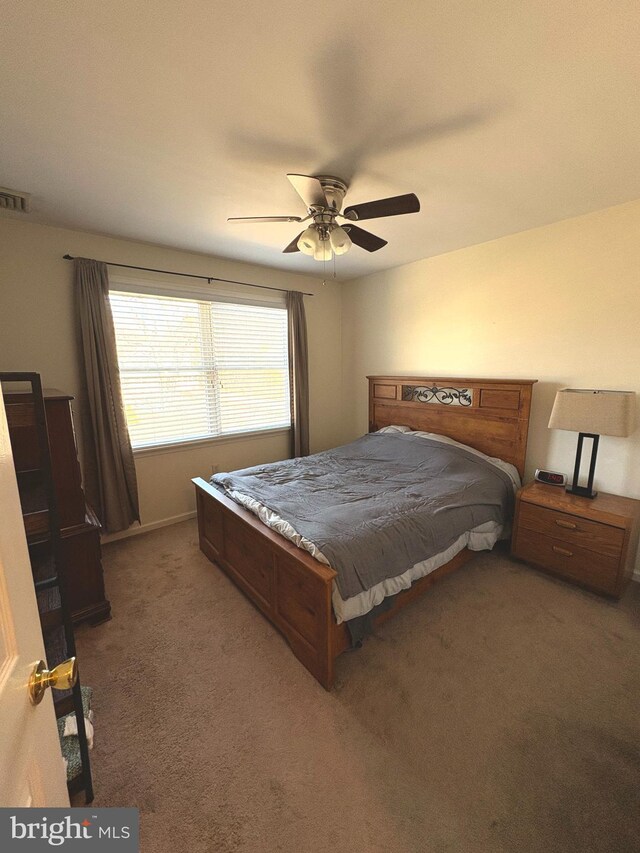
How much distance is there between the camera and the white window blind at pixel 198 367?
308cm

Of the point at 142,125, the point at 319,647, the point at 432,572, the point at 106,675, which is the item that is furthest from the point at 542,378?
the point at 106,675

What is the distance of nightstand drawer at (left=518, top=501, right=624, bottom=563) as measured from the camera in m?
2.16

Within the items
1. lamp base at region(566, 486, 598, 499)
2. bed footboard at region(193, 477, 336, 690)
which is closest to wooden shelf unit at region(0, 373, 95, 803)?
bed footboard at region(193, 477, 336, 690)

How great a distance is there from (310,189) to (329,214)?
206 millimetres

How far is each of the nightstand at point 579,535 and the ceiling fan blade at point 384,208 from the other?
2.07 metres

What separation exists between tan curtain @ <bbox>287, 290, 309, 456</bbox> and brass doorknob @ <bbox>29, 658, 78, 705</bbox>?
3.47m

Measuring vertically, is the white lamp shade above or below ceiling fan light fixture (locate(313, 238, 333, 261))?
below

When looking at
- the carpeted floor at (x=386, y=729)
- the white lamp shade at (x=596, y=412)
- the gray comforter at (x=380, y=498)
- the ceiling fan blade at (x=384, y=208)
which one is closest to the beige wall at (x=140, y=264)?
the gray comforter at (x=380, y=498)

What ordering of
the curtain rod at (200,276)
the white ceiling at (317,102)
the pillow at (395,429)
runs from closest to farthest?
the white ceiling at (317,102) < the curtain rod at (200,276) < the pillow at (395,429)

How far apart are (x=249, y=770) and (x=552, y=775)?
3.79ft

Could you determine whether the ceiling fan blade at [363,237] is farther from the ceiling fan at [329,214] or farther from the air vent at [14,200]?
the air vent at [14,200]

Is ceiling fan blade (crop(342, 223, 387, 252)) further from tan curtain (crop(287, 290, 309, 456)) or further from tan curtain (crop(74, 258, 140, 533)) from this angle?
tan curtain (crop(74, 258, 140, 533))

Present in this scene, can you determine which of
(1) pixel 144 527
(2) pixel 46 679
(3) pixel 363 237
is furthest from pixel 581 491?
(1) pixel 144 527

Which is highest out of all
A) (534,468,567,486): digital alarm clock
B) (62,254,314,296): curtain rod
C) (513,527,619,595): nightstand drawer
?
(62,254,314,296): curtain rod
